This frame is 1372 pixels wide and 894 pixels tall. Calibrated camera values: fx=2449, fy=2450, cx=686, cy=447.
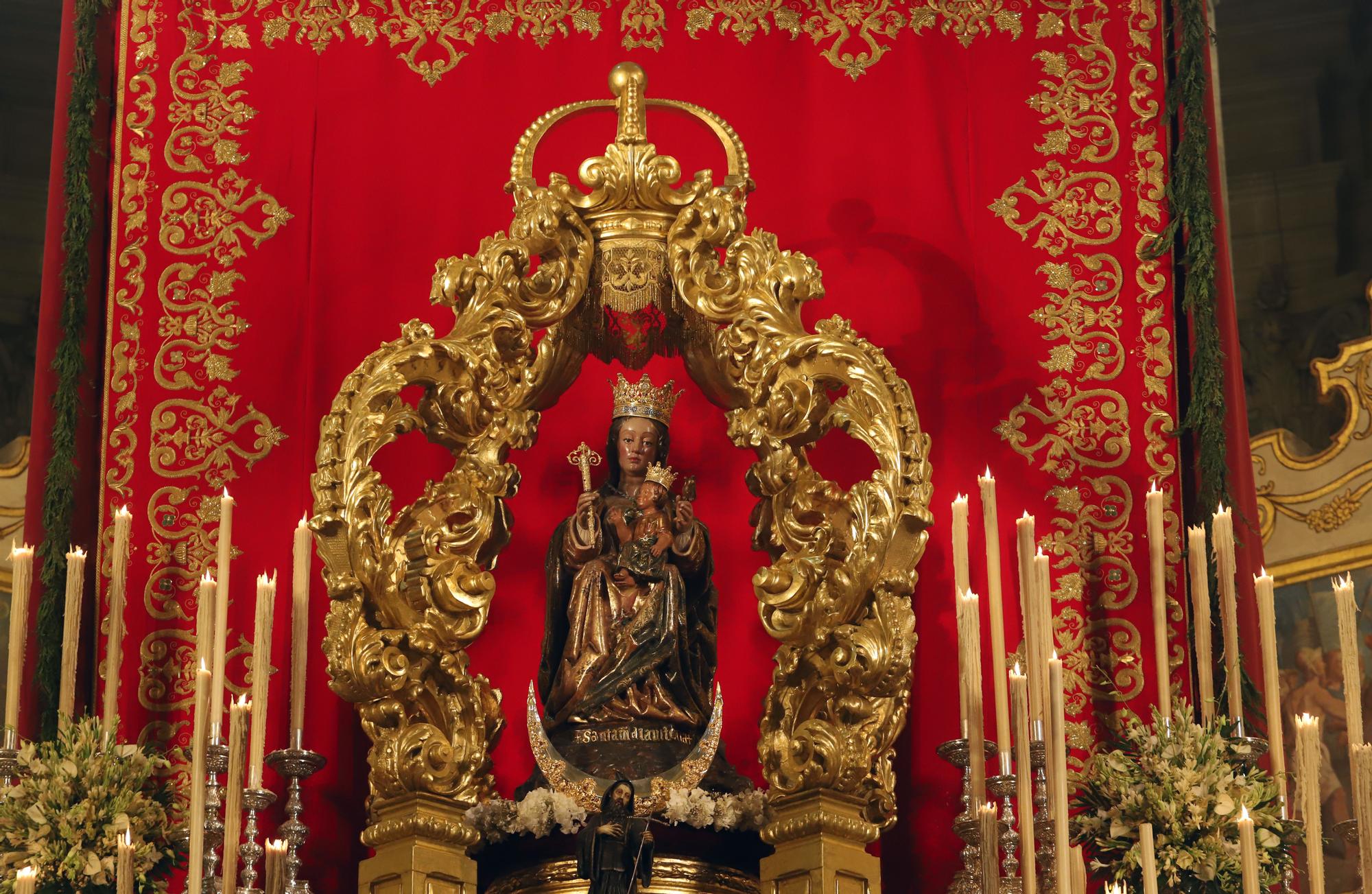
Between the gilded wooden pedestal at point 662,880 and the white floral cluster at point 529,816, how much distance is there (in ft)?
0.27

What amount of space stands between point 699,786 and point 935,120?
2104mm

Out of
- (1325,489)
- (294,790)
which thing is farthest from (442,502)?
(1325,489)

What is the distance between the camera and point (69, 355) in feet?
20.5

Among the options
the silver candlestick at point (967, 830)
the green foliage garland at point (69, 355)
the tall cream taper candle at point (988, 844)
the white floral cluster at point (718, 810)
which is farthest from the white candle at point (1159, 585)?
the green foliage garland at point (69, 355)

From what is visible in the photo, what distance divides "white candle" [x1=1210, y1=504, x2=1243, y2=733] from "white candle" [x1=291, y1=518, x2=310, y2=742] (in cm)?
202

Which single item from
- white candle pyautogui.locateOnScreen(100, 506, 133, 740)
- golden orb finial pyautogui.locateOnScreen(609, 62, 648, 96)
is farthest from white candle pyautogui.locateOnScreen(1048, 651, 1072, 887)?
white candle pyautogui.locateOnScreen(100, 506, 133, 740)

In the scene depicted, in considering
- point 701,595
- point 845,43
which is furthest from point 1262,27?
point 701,595

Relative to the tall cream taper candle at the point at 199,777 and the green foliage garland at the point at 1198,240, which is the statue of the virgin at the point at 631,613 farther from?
the green foliage garland at the point at 1198,240

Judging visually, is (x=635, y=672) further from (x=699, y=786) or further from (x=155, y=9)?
(x=155, y=9)

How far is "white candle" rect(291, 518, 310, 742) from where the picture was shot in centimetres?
513

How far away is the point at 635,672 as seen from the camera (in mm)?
5551

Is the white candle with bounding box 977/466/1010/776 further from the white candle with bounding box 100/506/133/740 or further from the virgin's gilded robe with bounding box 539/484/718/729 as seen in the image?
the white candle with bounding box 100/506/133/740

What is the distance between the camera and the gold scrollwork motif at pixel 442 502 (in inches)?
216

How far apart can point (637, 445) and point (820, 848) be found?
1.09 metres
